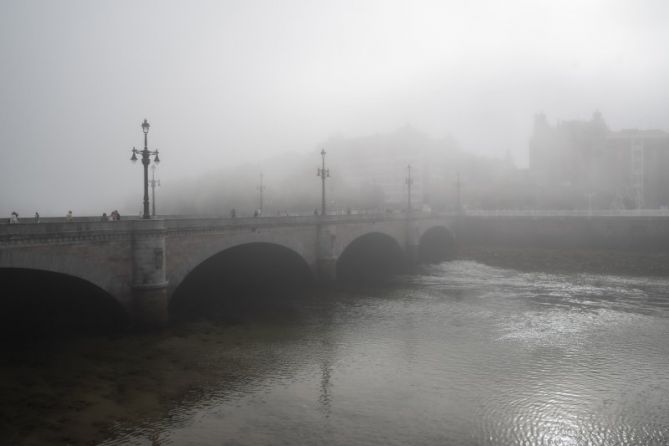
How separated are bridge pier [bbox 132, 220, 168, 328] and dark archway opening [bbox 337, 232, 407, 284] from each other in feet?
84.0

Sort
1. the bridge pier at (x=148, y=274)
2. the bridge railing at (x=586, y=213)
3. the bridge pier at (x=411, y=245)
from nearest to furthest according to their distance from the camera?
the bridge pier at (x=148, y=274) → the bridge pier at (x=411, y=245) → the bridge railing at (x=586, y=213)

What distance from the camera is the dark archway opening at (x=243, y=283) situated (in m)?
29.2

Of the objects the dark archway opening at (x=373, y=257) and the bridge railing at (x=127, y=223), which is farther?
the dark archway opening at (x=373, y=257)

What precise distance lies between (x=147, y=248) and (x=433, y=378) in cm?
1326

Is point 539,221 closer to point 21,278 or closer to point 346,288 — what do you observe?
point 346,288

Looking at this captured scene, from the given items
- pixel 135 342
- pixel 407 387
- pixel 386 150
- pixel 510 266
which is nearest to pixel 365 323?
pixel 407 387

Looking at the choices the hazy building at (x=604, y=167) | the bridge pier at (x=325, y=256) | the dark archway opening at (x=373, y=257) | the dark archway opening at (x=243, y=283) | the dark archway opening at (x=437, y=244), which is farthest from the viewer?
the hazy building at (x=604, y=167)

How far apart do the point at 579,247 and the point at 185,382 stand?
189 feet

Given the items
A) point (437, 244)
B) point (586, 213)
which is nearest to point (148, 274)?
point (437, 244)

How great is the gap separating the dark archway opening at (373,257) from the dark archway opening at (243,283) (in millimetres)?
9677

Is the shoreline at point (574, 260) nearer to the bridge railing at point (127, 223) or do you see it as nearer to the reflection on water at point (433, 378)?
the reflection on water at point (433, 378)

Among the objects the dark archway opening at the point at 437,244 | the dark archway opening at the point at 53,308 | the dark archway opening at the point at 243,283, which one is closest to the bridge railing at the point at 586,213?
the dark archway opening at the point at 437,244

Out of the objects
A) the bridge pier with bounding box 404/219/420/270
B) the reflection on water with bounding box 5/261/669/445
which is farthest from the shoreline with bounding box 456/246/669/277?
the reflection on water with bounding box 5/261/669/445

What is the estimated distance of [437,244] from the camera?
228ft
